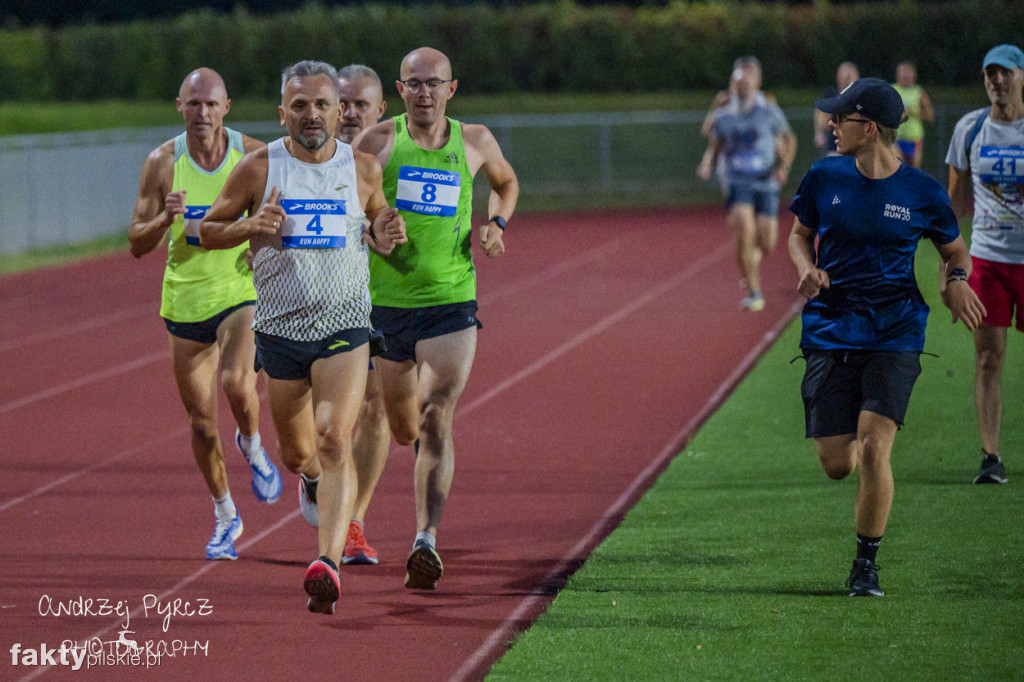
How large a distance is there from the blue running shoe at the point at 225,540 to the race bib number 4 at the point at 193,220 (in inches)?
55.5

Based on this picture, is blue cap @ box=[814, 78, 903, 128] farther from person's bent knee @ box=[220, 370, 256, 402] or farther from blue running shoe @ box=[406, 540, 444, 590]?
person's bent knee @ box=[220, 370, 256, 402]

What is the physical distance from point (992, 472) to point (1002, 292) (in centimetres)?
102

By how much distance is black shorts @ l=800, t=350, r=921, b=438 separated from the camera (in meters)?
6.08

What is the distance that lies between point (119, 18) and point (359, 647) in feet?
150

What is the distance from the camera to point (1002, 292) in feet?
26.9

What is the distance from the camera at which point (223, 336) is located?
7270mm

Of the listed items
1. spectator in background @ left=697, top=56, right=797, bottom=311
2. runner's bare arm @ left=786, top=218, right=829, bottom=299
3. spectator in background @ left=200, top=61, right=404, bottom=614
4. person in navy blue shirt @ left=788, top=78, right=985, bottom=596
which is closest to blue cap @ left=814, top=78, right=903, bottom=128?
person in navy blue shirt @ left=788, top=78, right=985, bottom=596

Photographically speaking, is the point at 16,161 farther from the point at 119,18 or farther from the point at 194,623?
the point at 119,18

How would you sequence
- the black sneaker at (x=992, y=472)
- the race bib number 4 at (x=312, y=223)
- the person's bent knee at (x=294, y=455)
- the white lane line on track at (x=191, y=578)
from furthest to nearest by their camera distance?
1. the black sneaker at (x=992, y=472)
2. the person's bent knee at (x=294, y=455)
3. the race bib number 4 at (x=312, y=223)
4. the white lane line on track at (x=191, y=578)

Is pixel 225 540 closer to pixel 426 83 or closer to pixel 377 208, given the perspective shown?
pixel 377 208

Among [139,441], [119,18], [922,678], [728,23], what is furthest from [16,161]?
[119,18]

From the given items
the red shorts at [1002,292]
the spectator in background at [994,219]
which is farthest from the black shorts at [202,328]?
the red shorts at [1002,292]

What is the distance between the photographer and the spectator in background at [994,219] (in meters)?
8.07

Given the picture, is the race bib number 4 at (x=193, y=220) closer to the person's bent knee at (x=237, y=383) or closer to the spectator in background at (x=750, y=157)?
the person's bent knee at (x=237, y=383)
